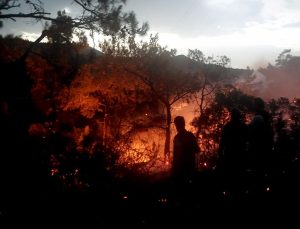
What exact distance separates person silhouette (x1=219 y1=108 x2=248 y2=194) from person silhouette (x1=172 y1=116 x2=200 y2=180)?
108cm

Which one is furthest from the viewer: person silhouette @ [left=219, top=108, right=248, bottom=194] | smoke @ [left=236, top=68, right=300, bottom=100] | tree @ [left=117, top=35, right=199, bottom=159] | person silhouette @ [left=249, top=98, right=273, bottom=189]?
smoke @ [left=236, top=68, right=300, bottom=100]

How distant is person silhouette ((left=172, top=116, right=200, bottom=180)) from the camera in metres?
6.70

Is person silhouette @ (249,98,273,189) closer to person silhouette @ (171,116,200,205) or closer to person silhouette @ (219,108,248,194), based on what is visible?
person silhouette @ (219,108,248,194)

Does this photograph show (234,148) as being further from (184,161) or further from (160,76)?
(160,76)

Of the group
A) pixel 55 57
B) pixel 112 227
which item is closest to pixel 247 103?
pixel 55 57

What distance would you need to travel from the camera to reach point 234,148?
750 centimetres

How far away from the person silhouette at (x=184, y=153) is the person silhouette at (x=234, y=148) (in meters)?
1.08

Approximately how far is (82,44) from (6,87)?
4.80 metres

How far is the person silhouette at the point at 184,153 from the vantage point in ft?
22.0

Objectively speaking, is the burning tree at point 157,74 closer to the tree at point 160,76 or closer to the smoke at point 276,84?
the tree at point 160,76

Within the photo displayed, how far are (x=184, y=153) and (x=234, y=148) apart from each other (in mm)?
1430

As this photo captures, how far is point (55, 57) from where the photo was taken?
1686 cm

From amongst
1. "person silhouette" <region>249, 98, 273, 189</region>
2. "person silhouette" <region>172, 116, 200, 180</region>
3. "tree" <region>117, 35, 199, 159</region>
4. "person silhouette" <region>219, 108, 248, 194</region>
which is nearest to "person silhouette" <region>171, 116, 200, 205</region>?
"person silhouette" <region>172, 116, 200, 180</region>

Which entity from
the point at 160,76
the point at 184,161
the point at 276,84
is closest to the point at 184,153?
the point at 184,161
